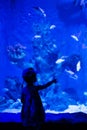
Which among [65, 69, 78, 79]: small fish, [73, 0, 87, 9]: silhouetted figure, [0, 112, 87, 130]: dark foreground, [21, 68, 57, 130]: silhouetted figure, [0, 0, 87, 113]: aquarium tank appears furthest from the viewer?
[65, 69, 78, 79]: small fish

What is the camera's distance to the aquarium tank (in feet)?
23.5

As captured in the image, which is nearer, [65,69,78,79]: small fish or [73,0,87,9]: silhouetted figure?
[73,0,87,9]: silhouetted figure

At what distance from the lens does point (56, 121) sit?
586 cm

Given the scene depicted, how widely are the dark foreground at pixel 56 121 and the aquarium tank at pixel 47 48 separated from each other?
2.11 ft

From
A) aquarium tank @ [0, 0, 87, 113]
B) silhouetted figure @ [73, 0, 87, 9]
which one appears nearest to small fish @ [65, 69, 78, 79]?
aquarium tank @ [0, 0, 87, 113]

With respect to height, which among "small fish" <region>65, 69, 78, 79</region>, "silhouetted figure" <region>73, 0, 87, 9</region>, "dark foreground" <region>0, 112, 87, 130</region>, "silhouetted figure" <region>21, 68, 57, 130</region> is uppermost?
"silhouetted figure" <region>73, 0, 87, 9</region>

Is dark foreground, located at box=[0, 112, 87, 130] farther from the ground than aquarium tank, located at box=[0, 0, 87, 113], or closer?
closer

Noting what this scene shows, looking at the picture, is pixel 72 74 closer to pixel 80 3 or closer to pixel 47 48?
pixel 47 48

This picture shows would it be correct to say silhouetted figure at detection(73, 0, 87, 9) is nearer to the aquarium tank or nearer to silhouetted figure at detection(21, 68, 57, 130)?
the aquarium tank

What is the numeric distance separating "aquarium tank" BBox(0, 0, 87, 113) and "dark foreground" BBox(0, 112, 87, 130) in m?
0.64

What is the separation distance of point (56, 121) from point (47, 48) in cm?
270

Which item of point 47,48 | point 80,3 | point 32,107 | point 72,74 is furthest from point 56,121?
point 80,3

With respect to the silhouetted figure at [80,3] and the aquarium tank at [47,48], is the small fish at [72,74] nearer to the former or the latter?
the aquarium tank at [47,48]

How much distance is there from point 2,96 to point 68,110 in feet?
6.59
